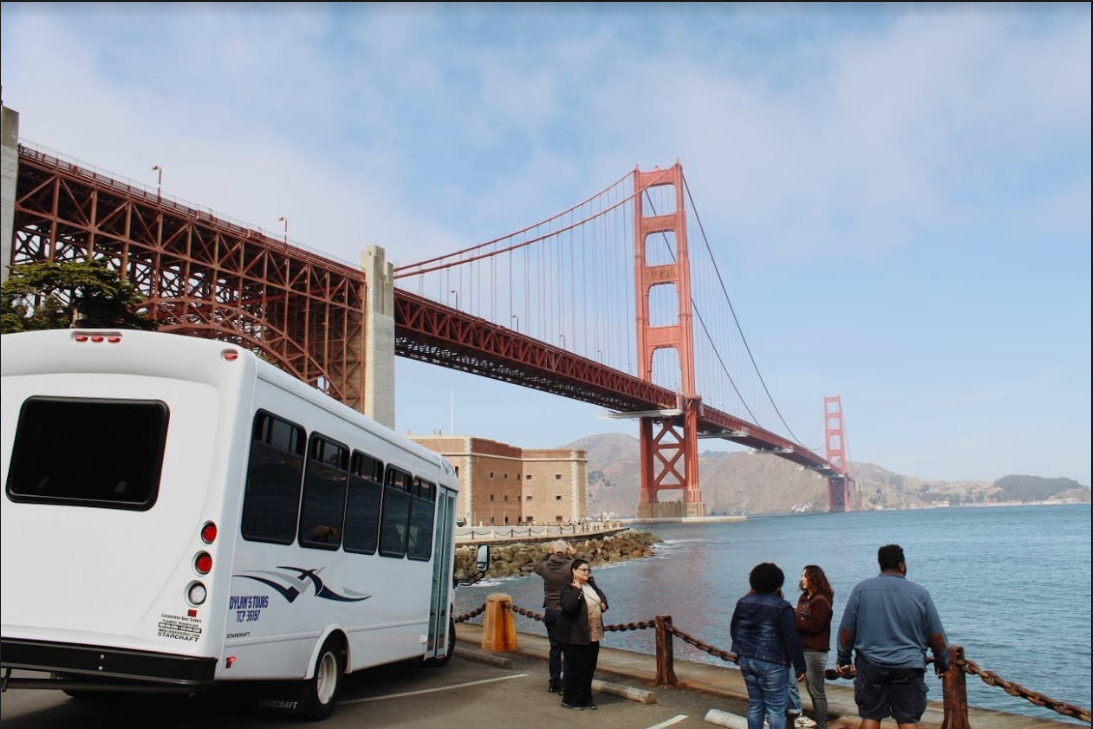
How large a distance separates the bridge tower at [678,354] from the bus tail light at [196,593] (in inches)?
3166

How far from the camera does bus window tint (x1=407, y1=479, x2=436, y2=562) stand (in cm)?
913

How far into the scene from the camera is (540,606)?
27.1 m

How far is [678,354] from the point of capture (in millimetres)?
92812

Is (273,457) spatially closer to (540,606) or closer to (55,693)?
(55,693)

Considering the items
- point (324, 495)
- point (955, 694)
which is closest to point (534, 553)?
point (955, 694)

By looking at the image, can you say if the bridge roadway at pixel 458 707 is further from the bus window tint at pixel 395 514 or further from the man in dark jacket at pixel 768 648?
the man in dark jacket at pixel 768 648

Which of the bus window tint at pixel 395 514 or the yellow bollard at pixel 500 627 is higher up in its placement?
the bus window tint at pixel 395 514

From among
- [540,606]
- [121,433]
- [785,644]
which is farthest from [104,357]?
[540,606]

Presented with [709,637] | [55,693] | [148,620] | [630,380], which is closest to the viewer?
[148,620]

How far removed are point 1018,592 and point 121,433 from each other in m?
33.1

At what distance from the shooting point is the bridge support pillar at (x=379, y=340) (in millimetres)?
42438

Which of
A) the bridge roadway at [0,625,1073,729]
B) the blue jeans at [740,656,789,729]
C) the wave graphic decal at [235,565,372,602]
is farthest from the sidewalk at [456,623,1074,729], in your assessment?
the wave graphic decal at [235,565,372,602]

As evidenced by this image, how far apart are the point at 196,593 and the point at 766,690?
382 cm

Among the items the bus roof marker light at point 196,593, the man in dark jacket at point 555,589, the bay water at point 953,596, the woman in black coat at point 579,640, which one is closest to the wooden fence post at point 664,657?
Answer: the man in dark jacket at point 555,589
